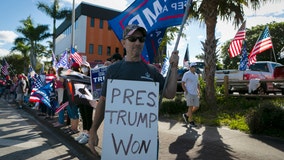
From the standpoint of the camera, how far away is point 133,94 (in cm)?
264

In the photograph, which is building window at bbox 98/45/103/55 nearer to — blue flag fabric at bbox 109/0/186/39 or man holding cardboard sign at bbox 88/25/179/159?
blue flag fabric at bbox 109/0/186/39

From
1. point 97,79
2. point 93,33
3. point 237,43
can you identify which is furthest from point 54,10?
point 97,79

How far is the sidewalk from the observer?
223 inches

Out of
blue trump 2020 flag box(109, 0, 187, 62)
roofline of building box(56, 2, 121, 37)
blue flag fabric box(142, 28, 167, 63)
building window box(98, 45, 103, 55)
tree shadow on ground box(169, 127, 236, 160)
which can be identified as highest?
roofline of building box(56, 2, 121, 37)

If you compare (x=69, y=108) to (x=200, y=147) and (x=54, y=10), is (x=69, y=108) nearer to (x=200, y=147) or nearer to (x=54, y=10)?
(x=200, y=147)

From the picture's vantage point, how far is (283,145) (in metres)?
6.67

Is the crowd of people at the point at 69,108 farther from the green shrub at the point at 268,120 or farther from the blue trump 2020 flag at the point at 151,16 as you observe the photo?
the green shrub at the point at 268,120

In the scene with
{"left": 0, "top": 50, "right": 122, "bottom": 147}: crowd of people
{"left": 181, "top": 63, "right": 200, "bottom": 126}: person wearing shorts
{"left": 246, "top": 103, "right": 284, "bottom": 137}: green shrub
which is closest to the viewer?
{"left": 0, "top": 50, "right": 122, "bottom": 147}: crowd of people

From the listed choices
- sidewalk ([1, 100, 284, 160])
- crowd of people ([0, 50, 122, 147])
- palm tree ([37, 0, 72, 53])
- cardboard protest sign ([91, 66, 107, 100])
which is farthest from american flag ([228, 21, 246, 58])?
palm tree ([37, 0, 72, 53])

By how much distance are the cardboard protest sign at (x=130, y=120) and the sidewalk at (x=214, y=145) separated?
3.05m

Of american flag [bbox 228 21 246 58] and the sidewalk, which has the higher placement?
american flag [bbox 228 21 246 58]

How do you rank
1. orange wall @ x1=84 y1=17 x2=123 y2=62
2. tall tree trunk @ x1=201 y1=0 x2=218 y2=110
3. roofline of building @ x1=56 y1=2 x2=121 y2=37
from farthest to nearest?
orange wall @ x1=84 y1=17 x2=123 y2=62 → roofline of building @ x1=56 y1=2 x2=121 y2=37 → tall tree trunk @ x1=201 y1=0 x2=218 y2=110

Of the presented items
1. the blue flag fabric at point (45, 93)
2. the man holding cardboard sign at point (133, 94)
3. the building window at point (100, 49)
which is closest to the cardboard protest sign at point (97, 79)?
the man holding cardboard sign at point (133, 94)

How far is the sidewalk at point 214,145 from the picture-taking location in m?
5.66
